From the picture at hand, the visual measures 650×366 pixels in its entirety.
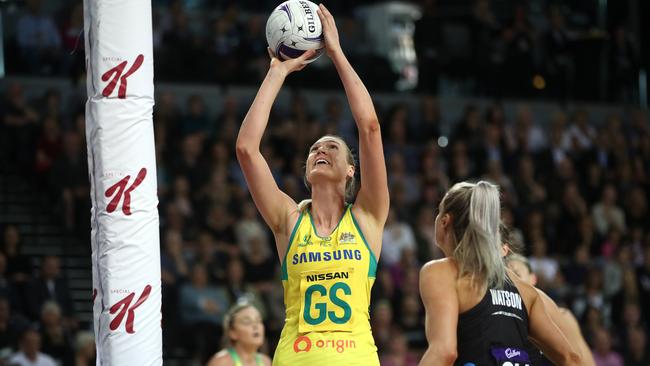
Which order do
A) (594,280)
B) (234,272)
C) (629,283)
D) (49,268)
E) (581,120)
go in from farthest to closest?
(581,120) → (629,283) → (594,280) → (234,272) → (49,268)

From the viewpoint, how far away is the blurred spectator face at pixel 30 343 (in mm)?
11141

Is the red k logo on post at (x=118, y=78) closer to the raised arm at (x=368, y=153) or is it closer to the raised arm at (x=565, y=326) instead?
the raised arm at (x=368, y=153)

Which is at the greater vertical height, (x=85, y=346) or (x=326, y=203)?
(x=326, y=203)

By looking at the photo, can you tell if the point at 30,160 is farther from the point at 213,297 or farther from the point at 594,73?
the point at 594,73

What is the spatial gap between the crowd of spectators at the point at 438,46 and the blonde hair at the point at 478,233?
10974 mm

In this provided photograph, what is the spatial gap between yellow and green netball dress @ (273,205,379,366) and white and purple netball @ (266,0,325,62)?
1002 mm

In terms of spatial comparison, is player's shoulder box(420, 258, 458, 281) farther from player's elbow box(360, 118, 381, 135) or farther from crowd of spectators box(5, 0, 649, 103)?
crowd of spectators box(5, 0, 649, 103)

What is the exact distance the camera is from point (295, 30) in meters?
6.08

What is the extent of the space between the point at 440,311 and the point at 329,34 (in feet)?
5.58

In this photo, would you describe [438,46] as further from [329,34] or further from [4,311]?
[329,34]

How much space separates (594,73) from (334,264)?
15.1m

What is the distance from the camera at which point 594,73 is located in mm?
19844

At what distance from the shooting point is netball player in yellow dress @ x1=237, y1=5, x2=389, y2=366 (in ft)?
18.5

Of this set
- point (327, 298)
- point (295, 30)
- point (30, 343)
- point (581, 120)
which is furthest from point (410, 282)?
point (327, 298)
